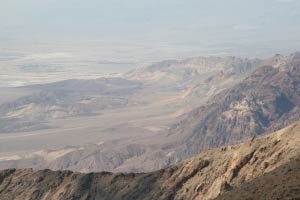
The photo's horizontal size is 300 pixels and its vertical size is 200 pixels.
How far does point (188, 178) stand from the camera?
79.2 m

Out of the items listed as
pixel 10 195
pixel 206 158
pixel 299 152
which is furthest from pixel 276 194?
pixel 10 195

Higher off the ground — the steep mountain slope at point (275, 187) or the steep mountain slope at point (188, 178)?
the steep mountain slope at point (275, 187)

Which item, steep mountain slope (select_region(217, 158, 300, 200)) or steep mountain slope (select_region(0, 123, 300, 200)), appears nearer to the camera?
steep mountain slope (select_region(217, 158, 300, 200))

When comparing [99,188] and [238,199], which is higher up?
[238,199]

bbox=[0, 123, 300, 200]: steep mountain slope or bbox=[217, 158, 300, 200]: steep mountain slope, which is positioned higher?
bbox=[217, 158, 300, 200]: steep mountain slope

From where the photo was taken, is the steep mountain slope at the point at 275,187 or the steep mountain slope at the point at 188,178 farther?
the steep mountain slope at the point at 188,178

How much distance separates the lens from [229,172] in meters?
73.3

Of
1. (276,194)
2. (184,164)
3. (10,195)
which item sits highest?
(276,194)

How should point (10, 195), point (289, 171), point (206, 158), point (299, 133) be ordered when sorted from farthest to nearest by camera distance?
point (10, 195), point (206, 158), point (299, 133), point (289, 171)

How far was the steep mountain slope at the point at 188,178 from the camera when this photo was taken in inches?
2758

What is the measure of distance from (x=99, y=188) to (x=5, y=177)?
59.5 ft

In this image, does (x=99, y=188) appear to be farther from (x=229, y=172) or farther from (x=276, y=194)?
(x=276, y=194)

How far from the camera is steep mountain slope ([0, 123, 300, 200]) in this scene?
7006 cm

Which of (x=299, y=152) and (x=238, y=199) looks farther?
(x=299, y=152)
